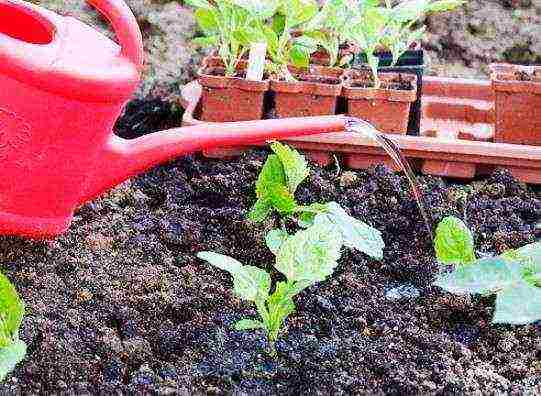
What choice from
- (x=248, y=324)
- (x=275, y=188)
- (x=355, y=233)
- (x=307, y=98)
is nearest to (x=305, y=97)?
(x=307, y=98)

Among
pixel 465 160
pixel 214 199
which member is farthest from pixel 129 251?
pixel 465 160

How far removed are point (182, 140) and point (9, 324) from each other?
0.40 meters

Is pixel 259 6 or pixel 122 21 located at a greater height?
pixel 259 6

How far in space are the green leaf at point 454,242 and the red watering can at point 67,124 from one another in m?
0.22

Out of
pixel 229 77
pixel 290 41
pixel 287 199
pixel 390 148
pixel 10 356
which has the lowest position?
pixel 10 356

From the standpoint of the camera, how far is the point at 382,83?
1.89 m

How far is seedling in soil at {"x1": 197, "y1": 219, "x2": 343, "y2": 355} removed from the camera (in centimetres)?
125

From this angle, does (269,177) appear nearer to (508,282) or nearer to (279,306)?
(279,306)

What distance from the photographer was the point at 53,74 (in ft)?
4.13

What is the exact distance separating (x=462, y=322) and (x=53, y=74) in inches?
27.5

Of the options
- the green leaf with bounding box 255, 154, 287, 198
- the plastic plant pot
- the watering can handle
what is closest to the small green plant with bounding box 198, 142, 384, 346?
the green leaf with bounding box 255, 154, 287, 198

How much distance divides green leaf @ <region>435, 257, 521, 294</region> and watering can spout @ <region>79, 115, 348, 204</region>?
0.31 metres

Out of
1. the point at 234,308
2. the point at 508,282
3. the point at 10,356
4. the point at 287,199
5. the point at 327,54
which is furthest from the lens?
the point at 327,54

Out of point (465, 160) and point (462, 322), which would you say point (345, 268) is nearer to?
point (462, 322)
